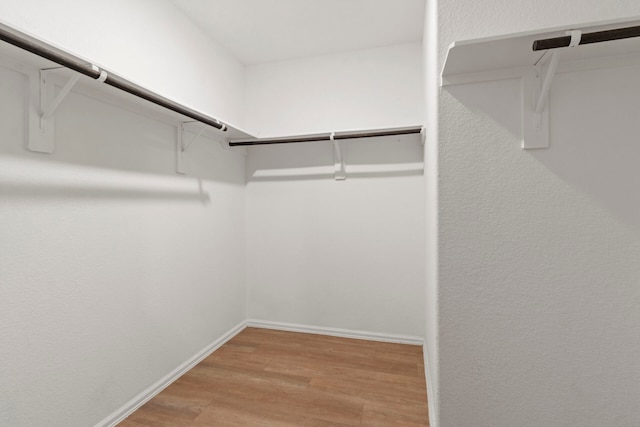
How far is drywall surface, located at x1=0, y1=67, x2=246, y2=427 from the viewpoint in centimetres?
130

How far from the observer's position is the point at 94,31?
5.33ft

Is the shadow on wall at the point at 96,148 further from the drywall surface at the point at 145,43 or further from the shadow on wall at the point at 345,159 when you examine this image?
the shadow on wall at the point at 345,159

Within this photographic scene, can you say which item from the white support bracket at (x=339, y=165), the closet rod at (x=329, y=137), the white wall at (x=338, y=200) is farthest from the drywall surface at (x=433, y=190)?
the white support bracket at (x=339, y=165)

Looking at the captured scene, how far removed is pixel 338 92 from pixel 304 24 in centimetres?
64

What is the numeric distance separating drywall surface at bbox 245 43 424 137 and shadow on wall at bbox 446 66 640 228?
1472mm

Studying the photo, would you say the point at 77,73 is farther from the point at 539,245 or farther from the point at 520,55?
the point at 539,245

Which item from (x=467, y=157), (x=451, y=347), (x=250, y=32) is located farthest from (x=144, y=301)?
(x=250, y=32)

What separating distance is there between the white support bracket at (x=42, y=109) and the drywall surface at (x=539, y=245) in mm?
1680

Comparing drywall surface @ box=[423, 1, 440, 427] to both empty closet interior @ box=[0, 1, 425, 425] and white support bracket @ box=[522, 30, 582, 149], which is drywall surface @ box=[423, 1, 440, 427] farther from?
empty closet interior @ box=[0, 1, 425, 425]

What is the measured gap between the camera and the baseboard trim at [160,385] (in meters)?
1.70

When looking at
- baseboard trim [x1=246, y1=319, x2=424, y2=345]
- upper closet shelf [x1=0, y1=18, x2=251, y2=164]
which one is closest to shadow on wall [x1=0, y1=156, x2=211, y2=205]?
upper closet shelf [x1=0, y1=18, x2=251, y2=164]

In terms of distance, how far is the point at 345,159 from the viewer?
282 cm

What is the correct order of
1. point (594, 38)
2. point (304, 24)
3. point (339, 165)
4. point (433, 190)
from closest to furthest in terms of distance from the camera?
point (594, 38) → point (433, 190) → point (304, 24) → point (339, 165)

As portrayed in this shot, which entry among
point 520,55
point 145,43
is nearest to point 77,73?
point 145,43
